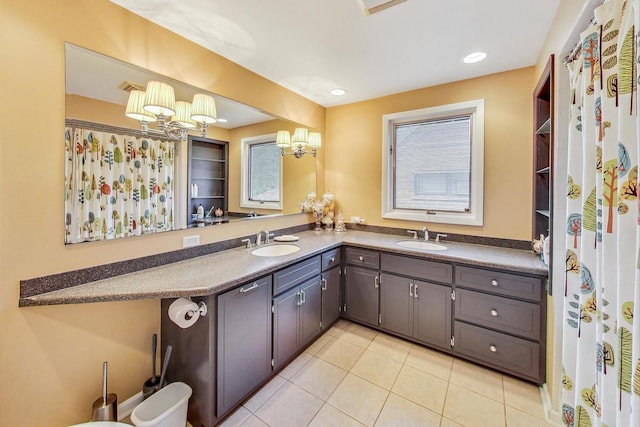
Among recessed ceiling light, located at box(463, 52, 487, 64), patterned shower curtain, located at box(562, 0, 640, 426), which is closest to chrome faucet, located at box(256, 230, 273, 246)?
patterned shower curtain, located at box(562, 0, 640, 426)

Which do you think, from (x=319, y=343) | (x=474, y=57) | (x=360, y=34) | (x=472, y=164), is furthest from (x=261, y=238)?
(x=474, y=57)

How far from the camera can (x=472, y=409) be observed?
1.69 meters

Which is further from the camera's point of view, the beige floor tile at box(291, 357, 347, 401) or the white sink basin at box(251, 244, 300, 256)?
the white sink basin at box(251, 244, 300, 256)

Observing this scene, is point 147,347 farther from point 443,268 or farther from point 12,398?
point 443,268

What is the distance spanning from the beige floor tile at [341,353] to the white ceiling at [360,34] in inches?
95.4

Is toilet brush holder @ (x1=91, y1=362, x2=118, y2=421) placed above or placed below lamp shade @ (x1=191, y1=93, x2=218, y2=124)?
below

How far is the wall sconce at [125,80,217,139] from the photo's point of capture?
159 cm

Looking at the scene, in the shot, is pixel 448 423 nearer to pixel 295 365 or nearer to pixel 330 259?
pixel 295 365

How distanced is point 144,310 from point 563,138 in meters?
2.70

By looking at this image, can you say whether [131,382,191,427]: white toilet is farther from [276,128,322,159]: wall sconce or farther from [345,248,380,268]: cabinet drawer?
[276,128,322,159]: wall sconce

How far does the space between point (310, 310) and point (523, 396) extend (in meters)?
1.58

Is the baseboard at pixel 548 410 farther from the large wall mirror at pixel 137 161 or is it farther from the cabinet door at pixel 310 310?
the large wall mirror at pixel 137 161

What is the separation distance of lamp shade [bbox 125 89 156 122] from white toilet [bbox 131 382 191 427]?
1618mm

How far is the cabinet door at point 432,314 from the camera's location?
7.14ft
